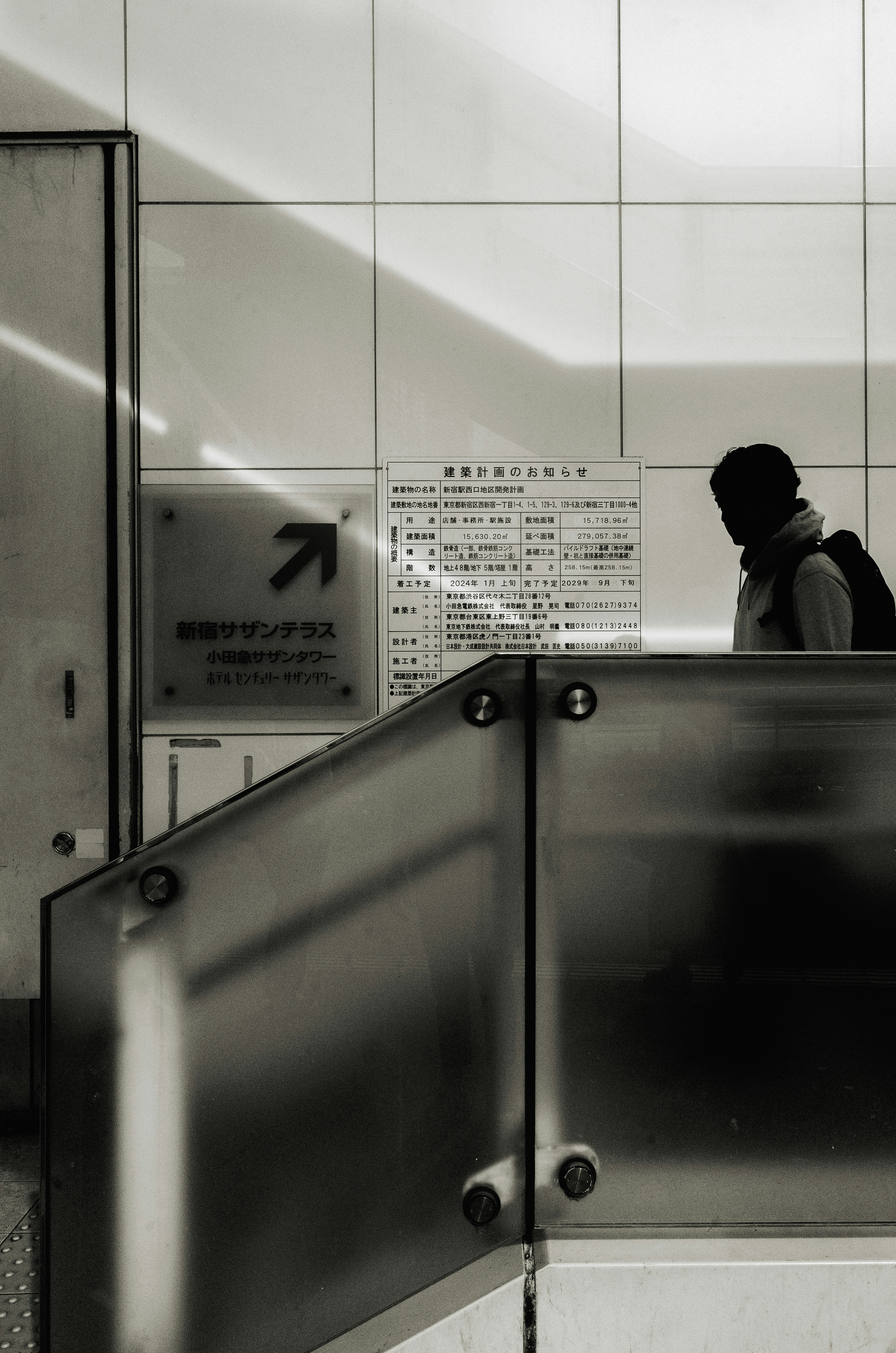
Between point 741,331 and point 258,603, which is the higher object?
point 741,331

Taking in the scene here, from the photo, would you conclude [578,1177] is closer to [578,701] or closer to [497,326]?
[578,701]

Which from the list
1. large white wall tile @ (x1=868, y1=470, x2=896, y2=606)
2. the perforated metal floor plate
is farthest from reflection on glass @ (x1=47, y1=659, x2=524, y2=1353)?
large white wall tile @ (x1=868, y1=470, x2=896, y2=606)

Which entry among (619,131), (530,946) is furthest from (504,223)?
(530,946)

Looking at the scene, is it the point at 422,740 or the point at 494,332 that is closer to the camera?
the point at 422,740

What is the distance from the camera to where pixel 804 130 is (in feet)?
9.50

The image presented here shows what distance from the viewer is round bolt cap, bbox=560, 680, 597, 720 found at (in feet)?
4.57

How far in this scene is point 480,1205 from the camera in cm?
140

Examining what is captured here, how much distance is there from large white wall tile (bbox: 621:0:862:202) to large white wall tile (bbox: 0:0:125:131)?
1637mm

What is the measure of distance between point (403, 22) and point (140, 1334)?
344cm

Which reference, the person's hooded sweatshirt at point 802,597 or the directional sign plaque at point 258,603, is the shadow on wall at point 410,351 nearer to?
the directional sign plaque at point 258,603

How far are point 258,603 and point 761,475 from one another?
158 centimetres

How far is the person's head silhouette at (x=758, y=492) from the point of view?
2367mm

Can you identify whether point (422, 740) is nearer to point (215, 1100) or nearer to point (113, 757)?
point (215, 1100)

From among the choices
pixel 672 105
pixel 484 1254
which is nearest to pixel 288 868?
pixel 484 1254
